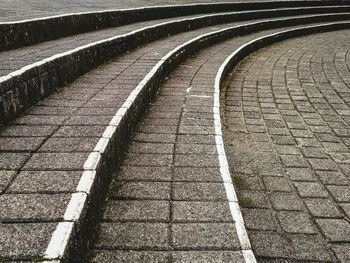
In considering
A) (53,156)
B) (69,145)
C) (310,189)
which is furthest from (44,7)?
(310,189)

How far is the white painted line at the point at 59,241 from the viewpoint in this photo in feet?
5.19

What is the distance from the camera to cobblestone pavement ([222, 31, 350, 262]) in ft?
8.52

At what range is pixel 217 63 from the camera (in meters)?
6.62

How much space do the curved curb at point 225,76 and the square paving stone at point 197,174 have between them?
0.18ft

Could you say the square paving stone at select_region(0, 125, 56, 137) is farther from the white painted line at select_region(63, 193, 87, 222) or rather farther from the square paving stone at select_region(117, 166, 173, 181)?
the white painted line at select_region(63, 193, 87, 222)

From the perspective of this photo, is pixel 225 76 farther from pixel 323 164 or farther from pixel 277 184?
pixel 277 184

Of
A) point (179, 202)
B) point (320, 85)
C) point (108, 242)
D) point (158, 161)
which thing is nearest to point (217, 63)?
point (320, 85)

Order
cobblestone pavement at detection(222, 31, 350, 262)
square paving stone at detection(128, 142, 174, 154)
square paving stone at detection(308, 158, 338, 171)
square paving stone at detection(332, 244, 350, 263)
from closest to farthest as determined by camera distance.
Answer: square paving stone at detection(332, 244, 350, 263), cobblestone pavement at detection(222, 31, 350, 262), square paving stone at detection(128, 142, 174, 154), square paving stone at detection(308, 158, 338, 171)

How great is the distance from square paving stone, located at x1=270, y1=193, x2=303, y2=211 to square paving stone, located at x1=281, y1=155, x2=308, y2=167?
615mm

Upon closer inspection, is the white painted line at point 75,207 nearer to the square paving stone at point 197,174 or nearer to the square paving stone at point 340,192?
the square paving stone at point 197,174

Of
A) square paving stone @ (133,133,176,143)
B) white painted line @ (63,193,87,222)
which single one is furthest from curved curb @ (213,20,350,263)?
white painted line @ (63,193,87,222)

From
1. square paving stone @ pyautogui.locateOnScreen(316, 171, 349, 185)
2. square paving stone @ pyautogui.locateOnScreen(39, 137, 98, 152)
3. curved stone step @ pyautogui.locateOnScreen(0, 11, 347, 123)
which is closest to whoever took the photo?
square paving stone @ pyautogui.locateOnScreen(39, 137, 98, 152)

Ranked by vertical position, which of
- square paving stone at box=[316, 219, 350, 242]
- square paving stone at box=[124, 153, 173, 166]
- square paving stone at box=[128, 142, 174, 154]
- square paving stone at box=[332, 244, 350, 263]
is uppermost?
square paving stone at box=[128, 142, 174, 154]

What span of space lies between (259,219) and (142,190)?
3.04 ft
